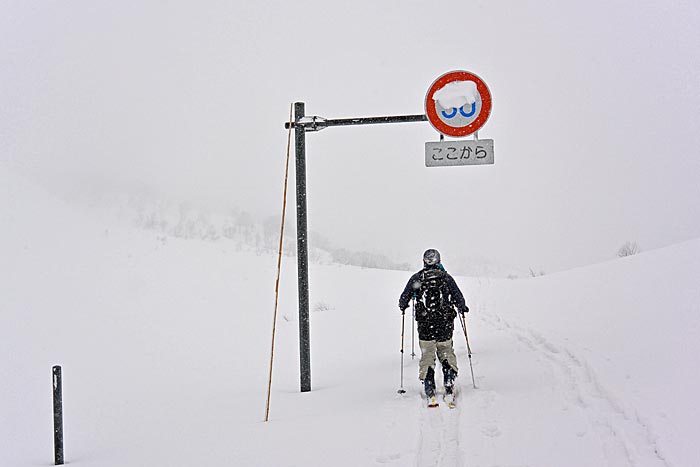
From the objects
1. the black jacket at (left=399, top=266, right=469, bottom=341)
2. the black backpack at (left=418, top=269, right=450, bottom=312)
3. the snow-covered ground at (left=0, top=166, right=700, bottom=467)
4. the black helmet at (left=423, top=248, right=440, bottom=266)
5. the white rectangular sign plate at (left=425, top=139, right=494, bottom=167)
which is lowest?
the snow-covered ground at (left=0, top=166, right=700, bottom=467)

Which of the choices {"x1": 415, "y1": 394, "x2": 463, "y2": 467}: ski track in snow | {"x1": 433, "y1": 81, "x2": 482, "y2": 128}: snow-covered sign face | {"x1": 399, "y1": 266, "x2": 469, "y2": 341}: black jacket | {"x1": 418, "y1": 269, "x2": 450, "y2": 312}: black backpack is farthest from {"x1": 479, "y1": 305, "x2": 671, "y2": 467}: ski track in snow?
{"x1": 433, "y1": 81, "x2": 482, "y2": 128}: snow-covered sign face

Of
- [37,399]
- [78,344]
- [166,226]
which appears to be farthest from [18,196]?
[37,399]

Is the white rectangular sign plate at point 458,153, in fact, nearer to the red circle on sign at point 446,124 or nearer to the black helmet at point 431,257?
the red circle on sign at point 446,124

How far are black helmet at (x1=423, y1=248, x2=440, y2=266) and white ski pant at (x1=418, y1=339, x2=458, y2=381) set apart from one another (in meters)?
1.00

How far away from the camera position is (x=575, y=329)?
11.4 m

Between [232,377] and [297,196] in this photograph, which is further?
[232,377]

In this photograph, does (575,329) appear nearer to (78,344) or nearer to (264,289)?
(78,344)

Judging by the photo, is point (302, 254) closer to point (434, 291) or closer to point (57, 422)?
point (434, 291)

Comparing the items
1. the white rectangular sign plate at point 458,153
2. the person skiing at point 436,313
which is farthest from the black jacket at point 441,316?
the white rectangular sign plate at point 458,153

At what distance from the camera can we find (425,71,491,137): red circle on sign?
7648mm

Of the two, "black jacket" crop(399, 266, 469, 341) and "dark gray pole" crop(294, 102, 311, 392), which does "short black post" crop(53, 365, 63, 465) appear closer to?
"dark gray pole" crop(294, 102, 311, 392)

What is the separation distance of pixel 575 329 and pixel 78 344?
10081 millimetres

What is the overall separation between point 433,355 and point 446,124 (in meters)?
2.94

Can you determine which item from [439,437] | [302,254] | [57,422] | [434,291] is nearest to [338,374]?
[302,254]
